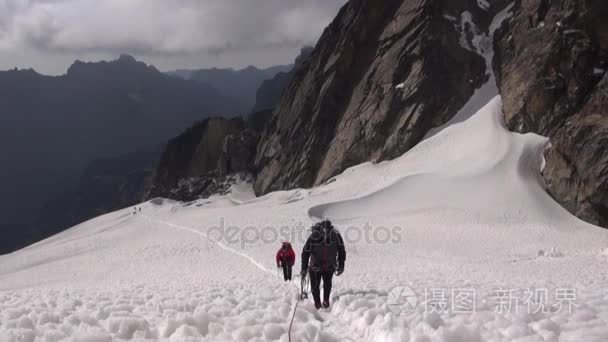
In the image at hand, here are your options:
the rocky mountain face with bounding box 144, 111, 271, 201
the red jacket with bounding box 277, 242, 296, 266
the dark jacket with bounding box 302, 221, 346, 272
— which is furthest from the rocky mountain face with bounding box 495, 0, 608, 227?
the rocky mountain face with bounding box 144, 111, 271, 201

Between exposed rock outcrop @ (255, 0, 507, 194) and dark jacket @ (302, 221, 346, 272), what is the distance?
41.2 metres

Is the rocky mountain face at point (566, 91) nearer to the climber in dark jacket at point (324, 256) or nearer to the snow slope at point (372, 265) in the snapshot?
the snow slope at point (372, 265)

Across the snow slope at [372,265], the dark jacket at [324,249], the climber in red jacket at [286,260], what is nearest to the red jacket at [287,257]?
the climber in red jacket at [286,260]

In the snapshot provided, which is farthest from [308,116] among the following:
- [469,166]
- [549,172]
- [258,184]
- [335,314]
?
[335,314]

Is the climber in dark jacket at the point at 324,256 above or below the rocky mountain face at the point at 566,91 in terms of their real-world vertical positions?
below

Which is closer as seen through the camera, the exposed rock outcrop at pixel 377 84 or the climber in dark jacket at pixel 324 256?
the climber in dark jacket at pixel 324 256

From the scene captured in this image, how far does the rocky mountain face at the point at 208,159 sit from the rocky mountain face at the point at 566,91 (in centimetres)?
4389

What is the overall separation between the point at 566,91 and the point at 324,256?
35.2 m

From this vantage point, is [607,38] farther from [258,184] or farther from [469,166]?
[258,184]

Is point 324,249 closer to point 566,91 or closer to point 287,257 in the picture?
point 287,257

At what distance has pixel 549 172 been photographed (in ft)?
113

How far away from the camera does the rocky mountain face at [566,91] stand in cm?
3030

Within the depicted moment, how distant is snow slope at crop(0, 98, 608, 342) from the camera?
6.91 m

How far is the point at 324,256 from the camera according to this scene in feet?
31.6
